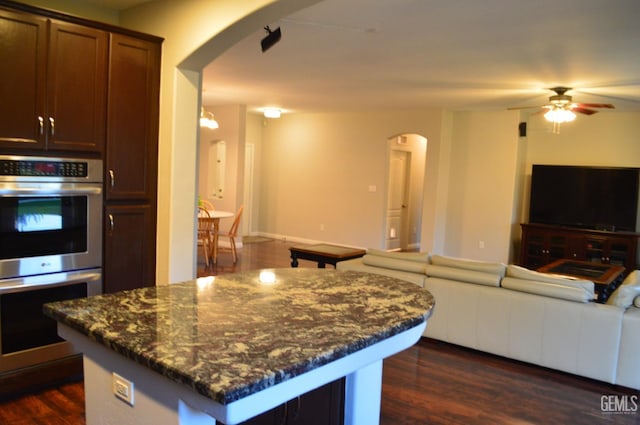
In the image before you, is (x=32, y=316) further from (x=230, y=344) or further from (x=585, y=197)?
(x=585, y=197)

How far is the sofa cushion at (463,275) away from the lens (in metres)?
4.09

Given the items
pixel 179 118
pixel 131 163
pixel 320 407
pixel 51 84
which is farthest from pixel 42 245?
pixel 320 407

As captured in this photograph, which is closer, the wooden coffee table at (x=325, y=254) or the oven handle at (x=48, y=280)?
the oven handle at (x=48, y=280)

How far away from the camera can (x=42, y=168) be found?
2.92m

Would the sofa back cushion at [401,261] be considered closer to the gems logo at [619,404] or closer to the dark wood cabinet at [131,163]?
the gems logo at [619,404]

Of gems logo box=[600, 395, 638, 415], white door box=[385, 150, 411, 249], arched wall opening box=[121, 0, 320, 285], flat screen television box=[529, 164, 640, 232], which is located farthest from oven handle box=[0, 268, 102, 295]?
flat screen television box=[529, 164, 640, 232]

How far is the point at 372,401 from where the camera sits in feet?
6.88

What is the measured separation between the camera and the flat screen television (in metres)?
7.18

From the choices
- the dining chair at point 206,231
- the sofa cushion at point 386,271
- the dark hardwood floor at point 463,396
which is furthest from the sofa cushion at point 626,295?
the dining chair at point 206,231

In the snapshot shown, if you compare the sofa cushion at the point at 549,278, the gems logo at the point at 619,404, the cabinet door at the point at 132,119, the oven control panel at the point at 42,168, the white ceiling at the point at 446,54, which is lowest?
the gems logo at the point at 619,404

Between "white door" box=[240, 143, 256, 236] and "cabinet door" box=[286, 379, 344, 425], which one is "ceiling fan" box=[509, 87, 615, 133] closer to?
"cabinet door" box=[286, 379, 344, 425]

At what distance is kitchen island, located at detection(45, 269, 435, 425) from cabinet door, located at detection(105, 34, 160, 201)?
143 cm

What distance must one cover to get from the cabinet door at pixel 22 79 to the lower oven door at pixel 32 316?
0.80 m

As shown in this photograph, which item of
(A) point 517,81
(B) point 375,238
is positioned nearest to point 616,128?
(A) point 517,81
